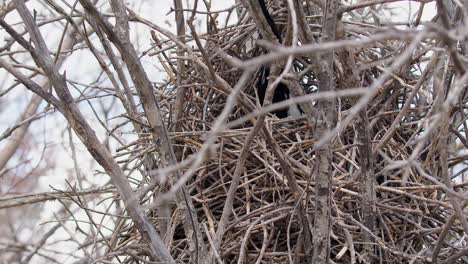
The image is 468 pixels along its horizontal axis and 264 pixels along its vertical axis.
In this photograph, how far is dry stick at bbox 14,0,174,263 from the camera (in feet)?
4.35

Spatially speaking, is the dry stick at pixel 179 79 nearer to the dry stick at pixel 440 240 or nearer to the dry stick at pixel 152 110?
the dry stick at pixel 152 110

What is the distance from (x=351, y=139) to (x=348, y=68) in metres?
0.37

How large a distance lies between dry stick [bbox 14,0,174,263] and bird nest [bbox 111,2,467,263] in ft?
0.31

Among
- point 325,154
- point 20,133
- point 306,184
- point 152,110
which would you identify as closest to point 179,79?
point 152,110

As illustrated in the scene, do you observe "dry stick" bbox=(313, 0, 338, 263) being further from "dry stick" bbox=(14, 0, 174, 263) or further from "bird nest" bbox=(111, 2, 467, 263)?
"dry stick" bbox=(14, 0, 174, 263)

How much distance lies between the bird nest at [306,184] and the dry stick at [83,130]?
0.31 feet

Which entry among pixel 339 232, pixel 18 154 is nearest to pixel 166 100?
pixel 339 232

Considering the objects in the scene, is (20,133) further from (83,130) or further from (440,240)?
(440,240)

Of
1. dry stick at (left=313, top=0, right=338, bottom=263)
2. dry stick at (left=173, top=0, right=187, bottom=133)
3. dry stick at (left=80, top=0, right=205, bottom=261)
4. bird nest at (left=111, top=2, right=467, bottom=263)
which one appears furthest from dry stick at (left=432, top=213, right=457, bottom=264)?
dry stick at (left=173, top=0, right=187, bottom=133)

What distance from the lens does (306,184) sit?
4.78 ft

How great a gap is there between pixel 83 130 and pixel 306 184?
17.9 inches

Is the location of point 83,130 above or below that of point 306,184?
above

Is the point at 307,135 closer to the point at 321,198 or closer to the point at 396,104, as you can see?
the point at 396,104

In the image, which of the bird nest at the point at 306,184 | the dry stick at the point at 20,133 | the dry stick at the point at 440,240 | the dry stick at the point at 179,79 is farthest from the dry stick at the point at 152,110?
the dry stick at the point at 20,133
